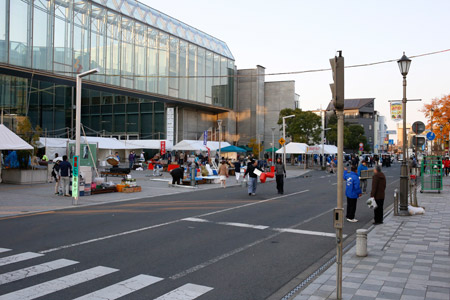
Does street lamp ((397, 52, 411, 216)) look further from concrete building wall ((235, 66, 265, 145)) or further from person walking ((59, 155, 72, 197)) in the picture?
concrete building wall ((235, 66, 265, 145))

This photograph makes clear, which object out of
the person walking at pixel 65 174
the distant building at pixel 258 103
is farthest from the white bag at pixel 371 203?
the distant building at pixel 258 103

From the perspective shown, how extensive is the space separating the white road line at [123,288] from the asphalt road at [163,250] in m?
0.01

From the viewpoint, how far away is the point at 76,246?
27.5ft

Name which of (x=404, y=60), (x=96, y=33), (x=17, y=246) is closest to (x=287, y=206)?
(x=404, y=60)

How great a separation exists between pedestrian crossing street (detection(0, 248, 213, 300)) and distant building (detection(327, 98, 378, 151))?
4481 inches

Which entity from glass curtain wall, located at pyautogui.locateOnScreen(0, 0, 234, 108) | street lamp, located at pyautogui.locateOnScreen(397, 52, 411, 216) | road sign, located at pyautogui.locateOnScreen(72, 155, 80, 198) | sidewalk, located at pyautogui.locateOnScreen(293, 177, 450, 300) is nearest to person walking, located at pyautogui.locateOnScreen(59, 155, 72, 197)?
road sign, located at pyautogui.locateOnScreen(72, 155, 80, 198)

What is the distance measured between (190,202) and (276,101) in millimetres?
52493

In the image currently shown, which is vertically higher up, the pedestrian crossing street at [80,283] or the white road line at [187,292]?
the pedestrian crossing street at [80,283]

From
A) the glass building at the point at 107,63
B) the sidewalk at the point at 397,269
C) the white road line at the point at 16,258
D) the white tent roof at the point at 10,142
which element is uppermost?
the glass building at the point at 107,63

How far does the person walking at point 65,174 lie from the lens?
16828 mm

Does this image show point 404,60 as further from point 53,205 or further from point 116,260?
point 53,205

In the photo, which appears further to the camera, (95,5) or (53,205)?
(95,5)

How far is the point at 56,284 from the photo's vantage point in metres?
5.94

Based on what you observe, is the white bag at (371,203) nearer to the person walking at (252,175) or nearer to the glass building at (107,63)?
the person walking at (252,175)
